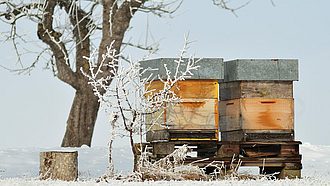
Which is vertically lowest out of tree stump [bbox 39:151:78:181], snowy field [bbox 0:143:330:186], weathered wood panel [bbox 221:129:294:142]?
snowy field [bbox 0:143:330:186]

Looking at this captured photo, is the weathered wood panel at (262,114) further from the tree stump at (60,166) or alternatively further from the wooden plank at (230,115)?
the tree stump at (60,166)

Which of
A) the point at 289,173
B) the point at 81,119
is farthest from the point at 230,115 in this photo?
the point at 81,119

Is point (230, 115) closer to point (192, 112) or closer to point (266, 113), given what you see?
point (266, 113)

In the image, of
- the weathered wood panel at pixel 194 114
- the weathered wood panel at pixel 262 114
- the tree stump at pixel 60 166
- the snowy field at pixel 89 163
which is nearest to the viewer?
the tree stump at pixel 60 166

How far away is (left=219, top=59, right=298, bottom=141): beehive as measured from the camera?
17.5 feet

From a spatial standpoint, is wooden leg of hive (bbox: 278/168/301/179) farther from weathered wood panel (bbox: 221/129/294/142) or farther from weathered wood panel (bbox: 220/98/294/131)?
weathered wood panel (bbox: 220/98/294/131)

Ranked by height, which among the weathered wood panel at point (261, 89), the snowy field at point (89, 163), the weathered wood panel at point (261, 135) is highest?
the weathered wood panel at point (261, 89)

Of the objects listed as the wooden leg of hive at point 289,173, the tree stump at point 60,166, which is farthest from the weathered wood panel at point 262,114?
the tree stump at point 60,166

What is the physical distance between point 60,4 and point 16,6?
86 centimetres

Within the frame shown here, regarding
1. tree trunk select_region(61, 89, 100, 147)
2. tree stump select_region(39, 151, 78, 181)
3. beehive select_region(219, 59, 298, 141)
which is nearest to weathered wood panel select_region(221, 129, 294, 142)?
beehive select_region(219, 59, 298, 141)

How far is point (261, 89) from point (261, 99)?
12cm

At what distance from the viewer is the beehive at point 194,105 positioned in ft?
16.9

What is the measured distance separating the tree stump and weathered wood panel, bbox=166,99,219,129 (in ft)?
3.94

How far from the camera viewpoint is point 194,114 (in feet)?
17.0
